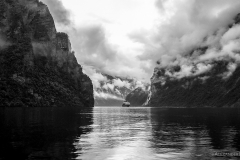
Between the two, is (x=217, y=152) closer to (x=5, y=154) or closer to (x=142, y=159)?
(x=142, y=159)

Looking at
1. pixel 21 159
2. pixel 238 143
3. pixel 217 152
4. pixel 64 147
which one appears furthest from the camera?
pixel 238 143

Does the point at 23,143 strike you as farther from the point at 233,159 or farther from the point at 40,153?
the point at 233,159

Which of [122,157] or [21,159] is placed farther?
[122,157]

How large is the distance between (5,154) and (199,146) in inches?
895

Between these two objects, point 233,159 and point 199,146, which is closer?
point 233,159

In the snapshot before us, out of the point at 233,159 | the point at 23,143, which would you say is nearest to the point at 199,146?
the point at 233,159

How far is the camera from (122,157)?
27.5m

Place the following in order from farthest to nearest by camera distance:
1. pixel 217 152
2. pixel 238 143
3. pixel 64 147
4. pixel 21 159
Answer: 1. pixel 238 143
2. pixel 64 147
3. pixel 217 152
4. pixel 21 159

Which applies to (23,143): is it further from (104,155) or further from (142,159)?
(142,159)

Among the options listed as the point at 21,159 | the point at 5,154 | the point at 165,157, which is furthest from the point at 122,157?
the point at 5,154

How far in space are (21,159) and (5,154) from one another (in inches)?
133

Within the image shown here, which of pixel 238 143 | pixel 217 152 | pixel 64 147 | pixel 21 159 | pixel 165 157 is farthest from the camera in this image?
pixel 238 143

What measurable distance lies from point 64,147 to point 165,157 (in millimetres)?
12584

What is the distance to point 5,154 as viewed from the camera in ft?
90.6
